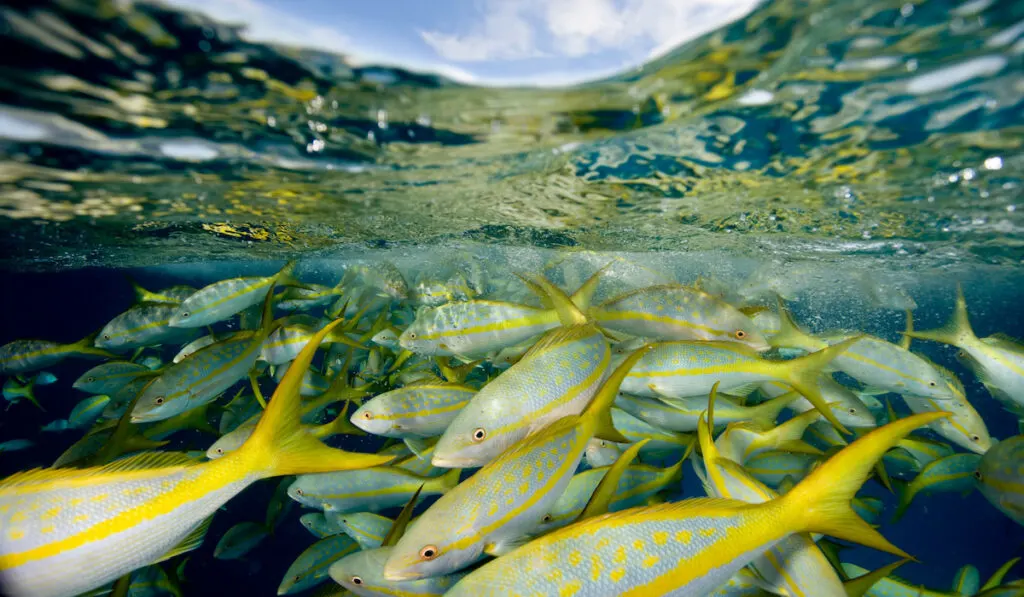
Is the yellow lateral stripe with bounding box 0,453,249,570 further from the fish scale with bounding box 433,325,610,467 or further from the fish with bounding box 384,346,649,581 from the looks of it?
the fish scale with bounding box 433,325,610,467

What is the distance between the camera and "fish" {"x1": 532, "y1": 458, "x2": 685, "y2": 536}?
3412mm

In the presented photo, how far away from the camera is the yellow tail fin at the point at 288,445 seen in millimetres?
2469

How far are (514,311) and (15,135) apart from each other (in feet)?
23.7

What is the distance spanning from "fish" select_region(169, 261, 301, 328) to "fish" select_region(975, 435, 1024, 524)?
7.34 metres

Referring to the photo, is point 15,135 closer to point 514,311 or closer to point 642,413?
point 514,311

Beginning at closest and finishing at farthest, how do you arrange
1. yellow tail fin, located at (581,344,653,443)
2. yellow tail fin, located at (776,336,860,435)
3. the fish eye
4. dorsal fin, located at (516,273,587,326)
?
the fish eye
yellow tail fin, located at (581,344,653,443)
yellow tail fin, located at (776,336,860,435)
dorsal fin, located at (516,273,587,326)

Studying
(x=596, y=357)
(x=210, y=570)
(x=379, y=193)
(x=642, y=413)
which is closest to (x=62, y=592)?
(x=596, y=357)

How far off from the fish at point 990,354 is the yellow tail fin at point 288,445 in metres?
5.82

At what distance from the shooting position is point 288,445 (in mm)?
2641

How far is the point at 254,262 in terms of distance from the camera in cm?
2011

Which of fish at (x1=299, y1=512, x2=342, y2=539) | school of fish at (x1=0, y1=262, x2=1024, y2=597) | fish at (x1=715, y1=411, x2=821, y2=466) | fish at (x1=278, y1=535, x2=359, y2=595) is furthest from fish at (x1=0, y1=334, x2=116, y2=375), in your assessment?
fish at (x1=715, y1=411, x2=821, y2=466)

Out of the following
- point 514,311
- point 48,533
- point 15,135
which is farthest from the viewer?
point 15,135

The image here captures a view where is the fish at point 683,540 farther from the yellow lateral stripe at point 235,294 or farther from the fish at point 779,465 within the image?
the yellow lateral stripe at point 235,294

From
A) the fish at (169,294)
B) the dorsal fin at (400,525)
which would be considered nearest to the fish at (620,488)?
the dorsal fin at (400,525)
